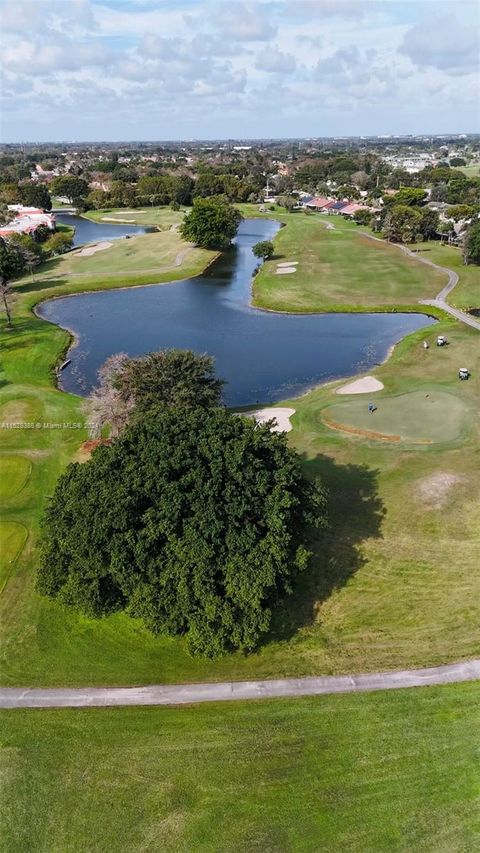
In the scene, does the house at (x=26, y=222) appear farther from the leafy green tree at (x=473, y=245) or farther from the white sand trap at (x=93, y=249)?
the leafy green tree at (x=473, y=245)

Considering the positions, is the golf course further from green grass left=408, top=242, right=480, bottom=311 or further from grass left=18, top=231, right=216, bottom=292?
grass left=18, top=231, right=216, bottom=292

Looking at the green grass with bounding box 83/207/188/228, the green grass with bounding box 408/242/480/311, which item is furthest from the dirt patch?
the green grass with bounding box 83/207/188/228

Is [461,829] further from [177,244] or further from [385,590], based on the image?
[177,244]

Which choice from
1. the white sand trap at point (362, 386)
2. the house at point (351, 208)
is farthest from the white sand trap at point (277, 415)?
the house at point (351, 208)

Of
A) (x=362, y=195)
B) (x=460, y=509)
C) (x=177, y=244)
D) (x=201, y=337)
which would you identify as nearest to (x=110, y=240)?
(x=177, y=244)

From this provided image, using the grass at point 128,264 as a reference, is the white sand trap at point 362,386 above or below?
below
